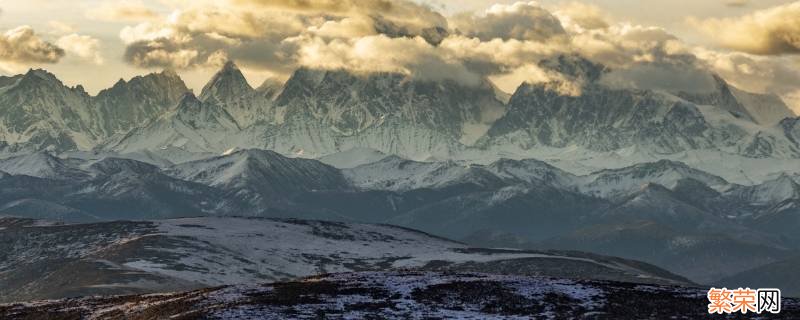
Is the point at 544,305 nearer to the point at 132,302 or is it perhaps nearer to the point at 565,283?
the point at 565,283

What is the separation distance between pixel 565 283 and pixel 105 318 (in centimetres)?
4030

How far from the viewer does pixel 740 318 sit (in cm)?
10512

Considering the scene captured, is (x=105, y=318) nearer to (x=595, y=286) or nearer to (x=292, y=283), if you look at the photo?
(x=292, y=283)

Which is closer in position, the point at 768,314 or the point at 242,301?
the point at 768,314

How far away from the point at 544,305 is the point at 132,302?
4011 centimetres

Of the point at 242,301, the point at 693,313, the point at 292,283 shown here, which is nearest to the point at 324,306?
the point at 242,301

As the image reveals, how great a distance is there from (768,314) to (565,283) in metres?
23.5

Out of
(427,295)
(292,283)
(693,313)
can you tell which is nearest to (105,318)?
(292,283)

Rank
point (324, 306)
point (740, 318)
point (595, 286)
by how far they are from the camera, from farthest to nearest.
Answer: point (595, 286)
point (324, 306)
point (740, 318)

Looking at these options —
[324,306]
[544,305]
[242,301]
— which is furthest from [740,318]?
[242,301]

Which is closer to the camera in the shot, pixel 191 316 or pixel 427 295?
pixel 191 316

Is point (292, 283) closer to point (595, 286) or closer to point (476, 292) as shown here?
point (476, 292)

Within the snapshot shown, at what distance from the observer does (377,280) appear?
129125 millimetres

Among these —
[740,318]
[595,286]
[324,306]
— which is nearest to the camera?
[740,318]
